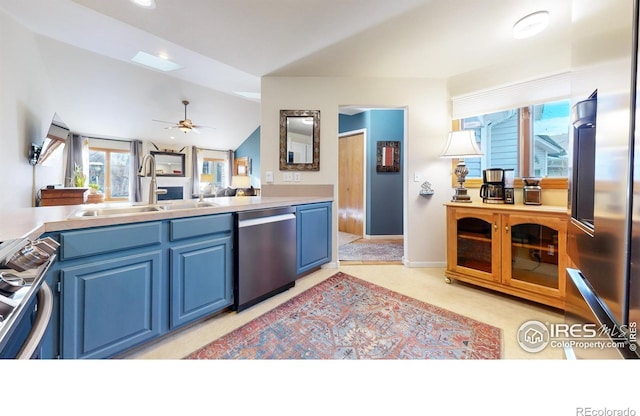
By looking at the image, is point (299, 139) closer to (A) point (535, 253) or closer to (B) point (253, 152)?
(A) point (535, 253)

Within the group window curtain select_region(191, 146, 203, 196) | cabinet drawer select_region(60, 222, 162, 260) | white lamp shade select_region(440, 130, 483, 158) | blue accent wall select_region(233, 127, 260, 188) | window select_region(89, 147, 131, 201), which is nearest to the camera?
cabinet drawer select_region(60, 222, 162, 260)

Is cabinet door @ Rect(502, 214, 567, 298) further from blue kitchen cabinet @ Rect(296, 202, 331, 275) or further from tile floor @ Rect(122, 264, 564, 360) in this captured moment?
blue kitchen cabinet @ Rect(296, 202, 331, 275)

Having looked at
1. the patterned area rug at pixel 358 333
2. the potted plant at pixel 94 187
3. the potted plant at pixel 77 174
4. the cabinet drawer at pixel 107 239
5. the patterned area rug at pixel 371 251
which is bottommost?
the patterned area rug at pixel 358 333

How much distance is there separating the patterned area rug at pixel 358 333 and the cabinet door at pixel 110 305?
1.18 ft

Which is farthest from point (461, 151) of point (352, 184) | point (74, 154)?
point (74, 154)

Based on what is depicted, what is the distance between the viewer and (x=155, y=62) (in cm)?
433

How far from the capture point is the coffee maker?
2.37 m

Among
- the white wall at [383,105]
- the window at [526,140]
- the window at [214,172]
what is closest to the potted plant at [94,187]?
the window at [214,172]

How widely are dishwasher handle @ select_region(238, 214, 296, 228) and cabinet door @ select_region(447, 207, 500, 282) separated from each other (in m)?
1.60

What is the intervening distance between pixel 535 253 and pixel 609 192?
182cm

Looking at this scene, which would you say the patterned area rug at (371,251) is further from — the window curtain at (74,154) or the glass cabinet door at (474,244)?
the window curtain at (74,154)

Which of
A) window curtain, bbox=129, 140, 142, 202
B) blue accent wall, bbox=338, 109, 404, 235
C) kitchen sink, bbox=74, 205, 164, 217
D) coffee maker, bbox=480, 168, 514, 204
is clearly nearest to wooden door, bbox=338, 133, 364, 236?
blue accent wall, bbox=338, 109, 404, 235

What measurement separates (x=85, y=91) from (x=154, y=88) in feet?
3.78

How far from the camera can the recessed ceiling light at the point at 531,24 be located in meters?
1.88
